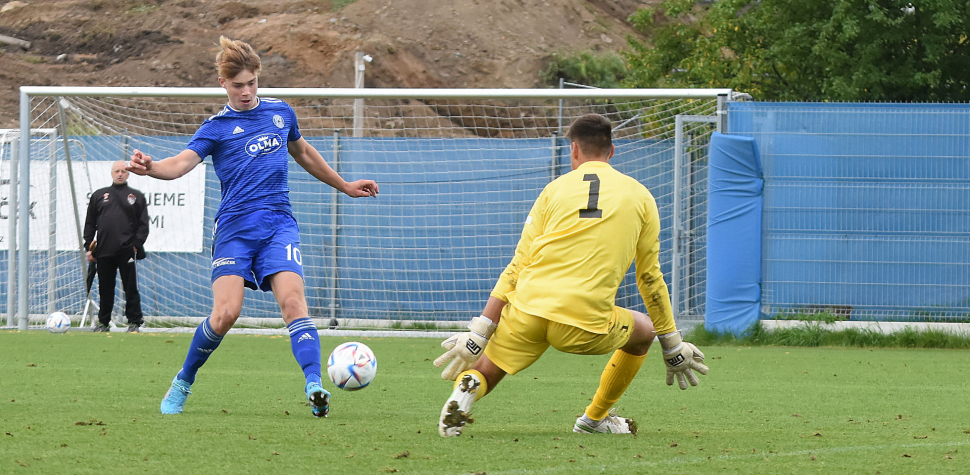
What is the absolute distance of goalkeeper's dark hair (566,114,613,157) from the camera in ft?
14.4

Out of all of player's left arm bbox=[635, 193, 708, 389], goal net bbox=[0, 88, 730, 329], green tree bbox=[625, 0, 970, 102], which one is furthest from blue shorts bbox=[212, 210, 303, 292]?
green tree bbox=[625, 0, 970, 102]

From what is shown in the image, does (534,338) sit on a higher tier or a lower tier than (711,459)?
higher

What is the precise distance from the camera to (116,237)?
1116cm

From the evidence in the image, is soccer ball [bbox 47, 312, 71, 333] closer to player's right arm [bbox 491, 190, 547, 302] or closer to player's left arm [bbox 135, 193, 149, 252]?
player's left arm [bbox 135, 193, 149, 252]

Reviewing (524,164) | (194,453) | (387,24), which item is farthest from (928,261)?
(387,24)

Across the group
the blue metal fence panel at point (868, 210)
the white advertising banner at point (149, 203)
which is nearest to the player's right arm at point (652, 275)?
the blue metal fence panel at point (868, 210)

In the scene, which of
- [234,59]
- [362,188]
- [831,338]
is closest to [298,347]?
[362,188]

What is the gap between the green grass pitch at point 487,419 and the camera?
12.3ft

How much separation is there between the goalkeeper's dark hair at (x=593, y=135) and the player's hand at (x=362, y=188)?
4.88ft

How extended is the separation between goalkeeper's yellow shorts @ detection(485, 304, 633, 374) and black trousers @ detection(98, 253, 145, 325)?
8.13 m

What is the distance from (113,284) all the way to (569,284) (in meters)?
8.65

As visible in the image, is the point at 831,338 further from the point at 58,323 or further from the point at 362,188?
the point at 58,323

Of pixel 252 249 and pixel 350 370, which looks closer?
pixel 350 370

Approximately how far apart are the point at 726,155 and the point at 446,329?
3.97 m
